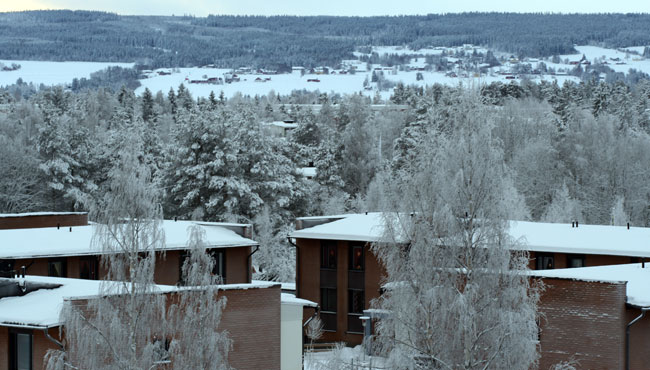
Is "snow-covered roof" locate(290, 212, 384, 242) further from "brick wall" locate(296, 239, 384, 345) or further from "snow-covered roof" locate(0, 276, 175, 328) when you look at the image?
"snow-covered roof" locate(0, 276, 175, 328)

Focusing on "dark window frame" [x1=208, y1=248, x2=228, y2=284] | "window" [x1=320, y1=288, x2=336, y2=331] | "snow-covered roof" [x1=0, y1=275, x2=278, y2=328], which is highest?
"snow-covered roof" [x1=0, y1=275, x2=278, y2=328]

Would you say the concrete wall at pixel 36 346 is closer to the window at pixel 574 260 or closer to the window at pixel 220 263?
the window at pixel 220 263

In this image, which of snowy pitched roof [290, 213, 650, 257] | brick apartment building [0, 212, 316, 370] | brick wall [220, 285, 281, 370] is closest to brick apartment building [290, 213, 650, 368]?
snowy pitched roof [290, 213, 650, 257]

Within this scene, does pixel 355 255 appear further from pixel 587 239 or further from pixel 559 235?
pixel 587 239

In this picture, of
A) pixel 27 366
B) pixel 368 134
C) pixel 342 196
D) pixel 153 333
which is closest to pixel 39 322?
pixel 27 366

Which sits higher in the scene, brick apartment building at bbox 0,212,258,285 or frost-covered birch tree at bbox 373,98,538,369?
frost-covered birch tree at bbox 373,98,538,369

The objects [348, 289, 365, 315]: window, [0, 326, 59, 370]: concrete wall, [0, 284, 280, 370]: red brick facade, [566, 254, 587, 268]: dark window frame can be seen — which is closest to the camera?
[0, 326, 59, 370]: concrete wall

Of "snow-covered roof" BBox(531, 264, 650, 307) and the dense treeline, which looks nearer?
"snow-covered roof" BBox(531, 264, 650, 307)

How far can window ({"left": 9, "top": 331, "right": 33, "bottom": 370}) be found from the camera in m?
22.0

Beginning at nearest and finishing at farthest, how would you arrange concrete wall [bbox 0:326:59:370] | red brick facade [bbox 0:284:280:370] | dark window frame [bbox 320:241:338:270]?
concrete wall [bbox 0:326:59:370] → red brick facade [bbox 0:284:280:370] → dark window frame [bbox 320:241:338:270]

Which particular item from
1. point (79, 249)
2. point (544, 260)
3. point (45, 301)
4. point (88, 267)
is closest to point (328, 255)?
point (544, 260)

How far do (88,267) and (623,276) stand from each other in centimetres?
1764

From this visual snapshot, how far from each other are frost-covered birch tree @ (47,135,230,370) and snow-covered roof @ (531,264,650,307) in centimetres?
1017

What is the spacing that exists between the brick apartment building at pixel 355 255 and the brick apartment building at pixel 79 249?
4.37 metres
